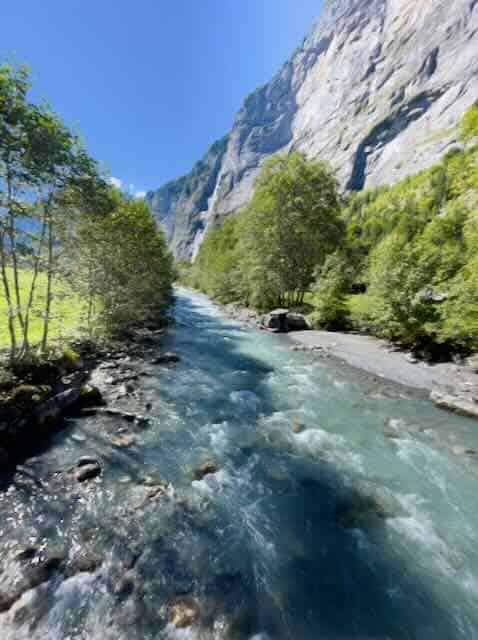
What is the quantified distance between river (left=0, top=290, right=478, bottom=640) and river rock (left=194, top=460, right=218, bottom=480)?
0.13m

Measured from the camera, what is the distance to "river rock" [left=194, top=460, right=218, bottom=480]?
7.29 meters

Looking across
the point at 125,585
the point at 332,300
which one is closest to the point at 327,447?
the point at 125,585

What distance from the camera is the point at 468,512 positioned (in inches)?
249

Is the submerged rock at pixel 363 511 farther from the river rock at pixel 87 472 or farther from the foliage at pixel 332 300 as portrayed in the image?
the foliage at pixel 332 300

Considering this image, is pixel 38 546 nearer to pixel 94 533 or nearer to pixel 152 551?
pixel 94 533

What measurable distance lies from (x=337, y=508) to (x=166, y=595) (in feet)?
13.0

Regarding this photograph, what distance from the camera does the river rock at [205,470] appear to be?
7.29m

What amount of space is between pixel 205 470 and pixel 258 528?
2.07m

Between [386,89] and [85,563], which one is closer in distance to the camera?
[85,563]

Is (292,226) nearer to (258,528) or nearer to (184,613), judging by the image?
(258,528)

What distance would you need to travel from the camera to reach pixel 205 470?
7.47 m

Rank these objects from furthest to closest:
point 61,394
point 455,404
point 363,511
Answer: point 455,404 < point 61,394 < point 363,511

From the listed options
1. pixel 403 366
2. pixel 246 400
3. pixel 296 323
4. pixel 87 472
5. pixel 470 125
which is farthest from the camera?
pixel 296 323

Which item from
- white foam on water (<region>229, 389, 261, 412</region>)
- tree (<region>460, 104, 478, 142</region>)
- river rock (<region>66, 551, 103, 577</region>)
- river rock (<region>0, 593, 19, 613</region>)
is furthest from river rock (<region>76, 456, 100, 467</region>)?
tree (<region>460, 104, 478, 142</region>)
